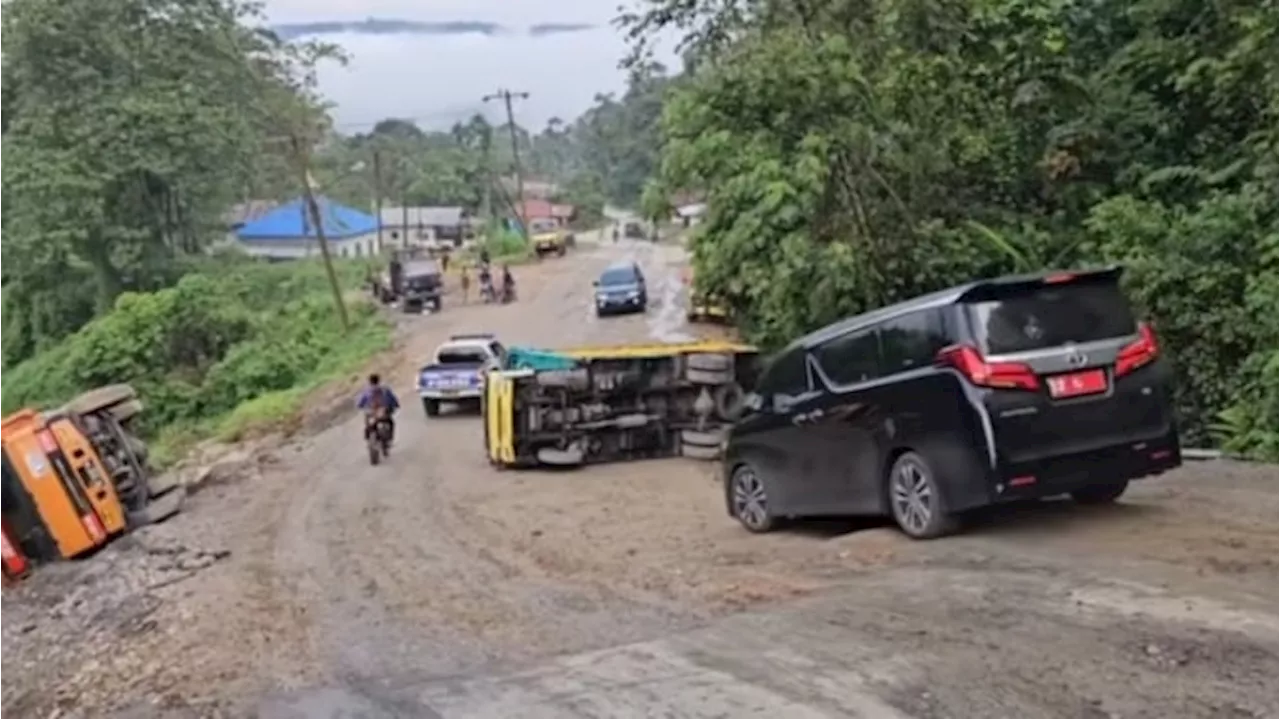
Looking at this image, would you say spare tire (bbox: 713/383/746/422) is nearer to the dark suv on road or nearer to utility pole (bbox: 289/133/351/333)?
the dark suv on road

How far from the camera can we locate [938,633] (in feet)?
24.1

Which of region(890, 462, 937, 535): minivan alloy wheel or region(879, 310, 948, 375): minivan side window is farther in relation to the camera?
region(890, 462, 937, 535): minivan alloy wheel

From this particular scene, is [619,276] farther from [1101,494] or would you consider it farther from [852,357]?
[1101,494]

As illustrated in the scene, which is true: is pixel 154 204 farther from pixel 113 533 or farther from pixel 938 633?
pixel 938 633

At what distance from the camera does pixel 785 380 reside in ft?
37.2

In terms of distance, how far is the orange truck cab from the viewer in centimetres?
1725

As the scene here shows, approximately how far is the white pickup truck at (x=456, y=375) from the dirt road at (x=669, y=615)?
11113 mm

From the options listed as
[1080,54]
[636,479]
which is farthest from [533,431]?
[1080,54]

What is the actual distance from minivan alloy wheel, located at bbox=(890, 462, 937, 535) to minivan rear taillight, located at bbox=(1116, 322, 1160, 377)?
1.47 m

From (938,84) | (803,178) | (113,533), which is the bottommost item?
(113,533)

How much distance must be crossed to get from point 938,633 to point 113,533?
45.4 feet

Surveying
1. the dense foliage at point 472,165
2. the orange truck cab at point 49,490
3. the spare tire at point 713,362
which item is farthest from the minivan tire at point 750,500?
the dense foliage at point 472,165

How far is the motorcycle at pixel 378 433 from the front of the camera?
74.5 feet

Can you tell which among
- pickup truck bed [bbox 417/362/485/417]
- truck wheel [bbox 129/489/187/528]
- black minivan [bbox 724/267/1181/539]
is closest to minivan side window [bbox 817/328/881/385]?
black minivan [bbox 724/267/1181/539]
